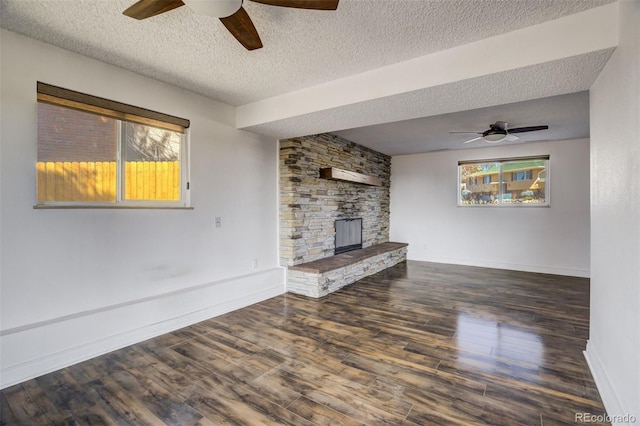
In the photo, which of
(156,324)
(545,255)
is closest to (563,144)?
(545,255)

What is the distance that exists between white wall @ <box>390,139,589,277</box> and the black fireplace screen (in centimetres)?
166

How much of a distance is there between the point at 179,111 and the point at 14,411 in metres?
2.67

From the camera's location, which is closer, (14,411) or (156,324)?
(14,411)

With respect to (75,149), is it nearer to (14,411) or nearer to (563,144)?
(14,411)

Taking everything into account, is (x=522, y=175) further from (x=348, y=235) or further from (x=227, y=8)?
(x=227, y=8)

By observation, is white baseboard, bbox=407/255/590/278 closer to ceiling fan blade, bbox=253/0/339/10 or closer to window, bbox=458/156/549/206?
window, bbox=458/156/549/206

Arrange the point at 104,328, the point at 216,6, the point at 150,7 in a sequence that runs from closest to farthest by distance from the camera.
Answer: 1. the point at 216,6
2. the point at 150,7
3. the point at 104,328

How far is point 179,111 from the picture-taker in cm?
314

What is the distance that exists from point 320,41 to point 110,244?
2.45m

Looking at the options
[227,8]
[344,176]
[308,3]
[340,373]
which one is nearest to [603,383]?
[340,373]

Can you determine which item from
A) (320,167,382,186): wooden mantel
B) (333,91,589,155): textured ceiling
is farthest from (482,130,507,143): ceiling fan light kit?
(320,167,382,186): wooden mantel

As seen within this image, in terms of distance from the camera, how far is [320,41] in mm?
2230

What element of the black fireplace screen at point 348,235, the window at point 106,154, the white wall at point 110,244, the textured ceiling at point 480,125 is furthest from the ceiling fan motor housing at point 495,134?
the window at point 106,154
